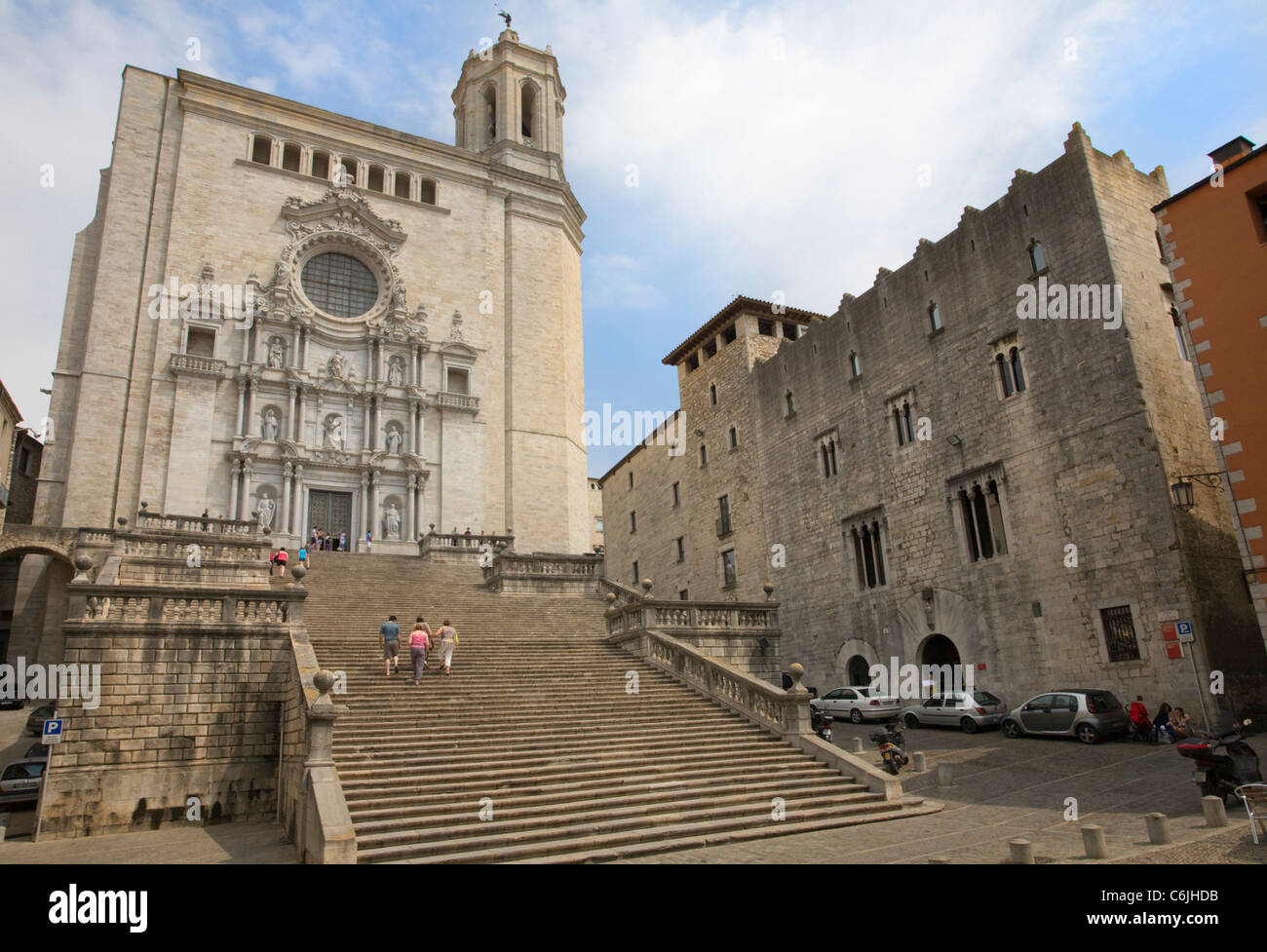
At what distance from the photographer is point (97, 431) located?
27.6m

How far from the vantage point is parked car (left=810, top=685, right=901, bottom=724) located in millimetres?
21703

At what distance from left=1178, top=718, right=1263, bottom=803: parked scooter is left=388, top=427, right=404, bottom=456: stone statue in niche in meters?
27.5

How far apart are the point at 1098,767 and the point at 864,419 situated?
14.9 metres

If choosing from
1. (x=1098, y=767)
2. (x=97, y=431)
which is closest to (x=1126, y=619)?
(x=1098, y=767)

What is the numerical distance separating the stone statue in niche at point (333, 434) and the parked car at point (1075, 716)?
2501 cm

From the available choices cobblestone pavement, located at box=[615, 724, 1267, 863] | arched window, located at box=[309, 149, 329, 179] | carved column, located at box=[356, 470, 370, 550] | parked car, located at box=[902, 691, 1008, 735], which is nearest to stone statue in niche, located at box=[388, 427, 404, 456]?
carved column, located at box=[356, 470, 370, 550]

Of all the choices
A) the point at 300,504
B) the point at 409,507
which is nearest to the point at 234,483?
the point at 300,504

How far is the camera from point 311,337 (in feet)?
103

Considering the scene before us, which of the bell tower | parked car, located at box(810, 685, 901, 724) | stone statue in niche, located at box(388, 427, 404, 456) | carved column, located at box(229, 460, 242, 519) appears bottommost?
parked car, located at box(810, 685, 901, 724)

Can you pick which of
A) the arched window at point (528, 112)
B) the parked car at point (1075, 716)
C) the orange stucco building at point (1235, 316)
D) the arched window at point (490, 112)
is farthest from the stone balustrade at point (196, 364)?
the orange stucco building at point (1235, 316)

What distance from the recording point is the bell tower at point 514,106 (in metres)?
41.3

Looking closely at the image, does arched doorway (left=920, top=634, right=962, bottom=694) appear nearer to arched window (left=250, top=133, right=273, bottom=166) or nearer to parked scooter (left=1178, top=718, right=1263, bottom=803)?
parked scooter (left=1178, top=718, right=1263, bottom=803)
